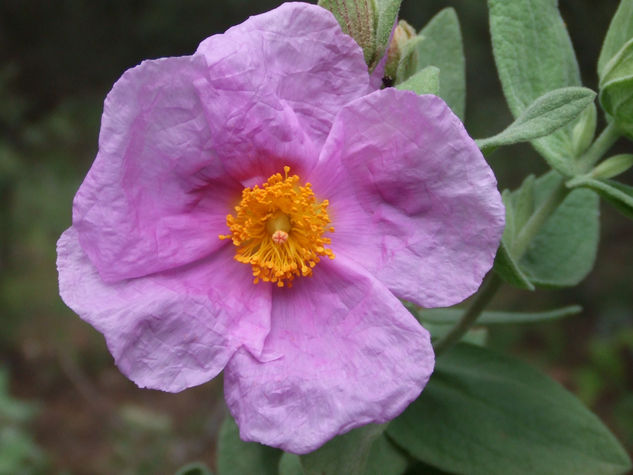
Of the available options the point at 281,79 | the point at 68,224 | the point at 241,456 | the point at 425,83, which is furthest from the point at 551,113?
the point at 68,224

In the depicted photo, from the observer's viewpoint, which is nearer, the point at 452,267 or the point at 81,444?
the point at 452,267

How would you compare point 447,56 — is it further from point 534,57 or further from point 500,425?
point 500,425

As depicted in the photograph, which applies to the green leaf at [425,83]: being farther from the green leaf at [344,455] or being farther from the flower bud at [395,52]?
the green leaf at [344,455]

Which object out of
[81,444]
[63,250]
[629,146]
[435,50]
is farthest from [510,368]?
[81,444]

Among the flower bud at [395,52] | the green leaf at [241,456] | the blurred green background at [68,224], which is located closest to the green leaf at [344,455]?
the green leaf at [241,456]

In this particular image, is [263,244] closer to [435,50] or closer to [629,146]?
[435,50]
